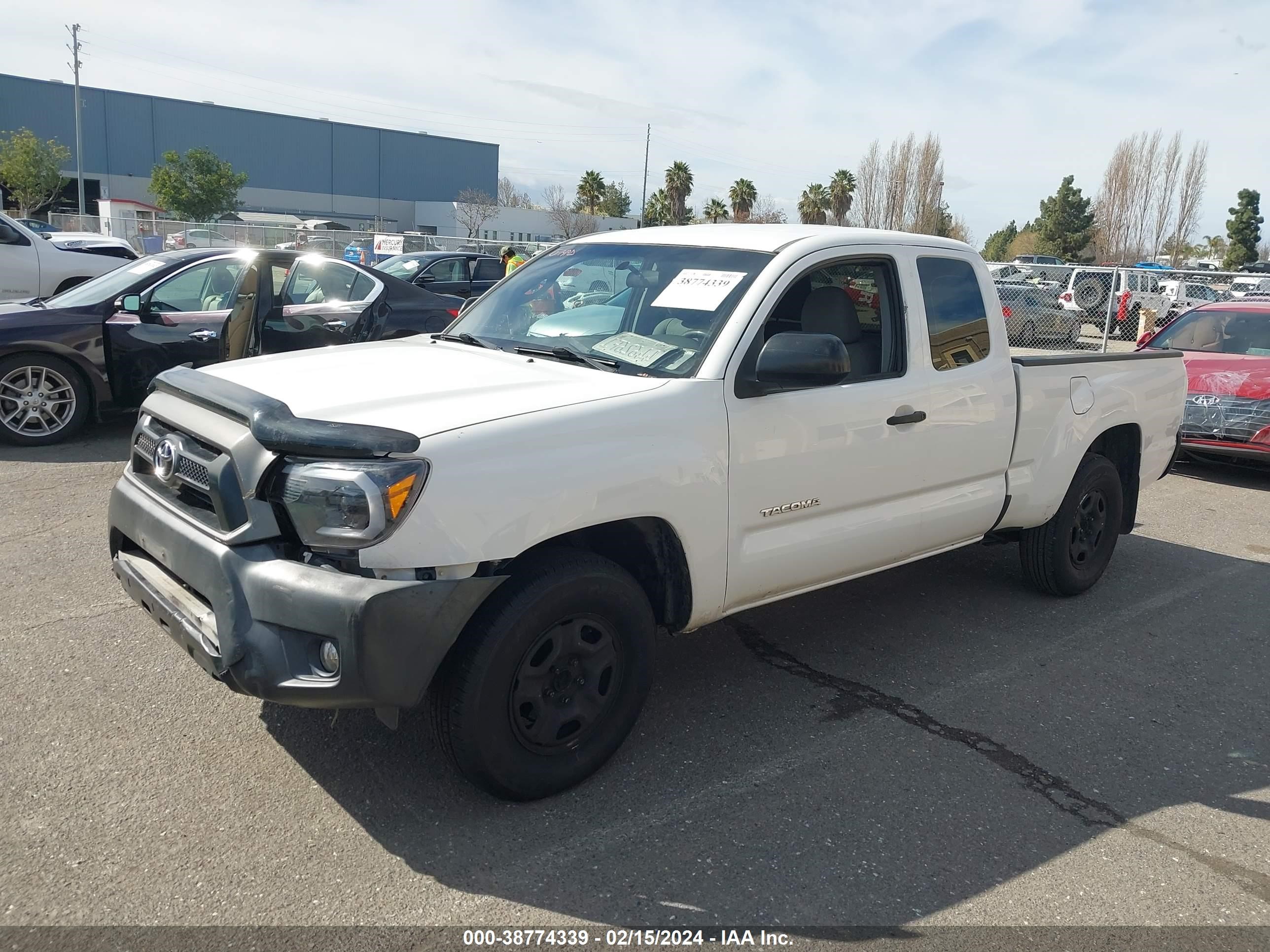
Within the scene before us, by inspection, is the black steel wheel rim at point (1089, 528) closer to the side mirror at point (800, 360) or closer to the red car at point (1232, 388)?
the side mirror at point (800, 360)

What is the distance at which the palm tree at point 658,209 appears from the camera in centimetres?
6919

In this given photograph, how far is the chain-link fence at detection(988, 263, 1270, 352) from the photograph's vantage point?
17547mm

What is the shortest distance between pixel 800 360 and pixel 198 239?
31.1 meters

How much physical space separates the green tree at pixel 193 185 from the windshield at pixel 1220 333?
176 feet

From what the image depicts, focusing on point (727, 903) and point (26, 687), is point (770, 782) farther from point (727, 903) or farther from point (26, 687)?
point (26, 687)

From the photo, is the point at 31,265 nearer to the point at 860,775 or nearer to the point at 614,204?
the point at 860,775

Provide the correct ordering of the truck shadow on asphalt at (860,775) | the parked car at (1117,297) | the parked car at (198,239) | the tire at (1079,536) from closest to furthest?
the truck shadow on asphalt at (860,775)
the tire at (1079,536)
the parked car at (1117,297)
the parked car at (198,239)

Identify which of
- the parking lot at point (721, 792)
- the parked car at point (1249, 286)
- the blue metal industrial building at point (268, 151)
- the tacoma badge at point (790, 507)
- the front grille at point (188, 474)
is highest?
the blue metal industrial building at point (268, 151)

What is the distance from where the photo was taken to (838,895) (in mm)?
2873

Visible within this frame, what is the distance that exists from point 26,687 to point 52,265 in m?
10.7

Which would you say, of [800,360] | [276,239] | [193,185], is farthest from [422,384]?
[193,185]

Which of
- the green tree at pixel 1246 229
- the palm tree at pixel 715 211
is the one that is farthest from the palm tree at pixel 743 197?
the green tree at pixel 1246 229

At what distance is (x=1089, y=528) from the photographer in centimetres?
559

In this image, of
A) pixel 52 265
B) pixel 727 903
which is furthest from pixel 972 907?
pixel 52 265
